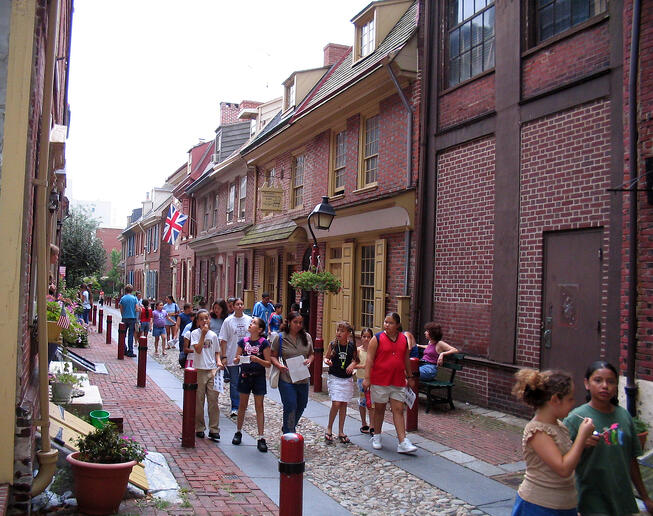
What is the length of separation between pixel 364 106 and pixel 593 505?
37.1 ft

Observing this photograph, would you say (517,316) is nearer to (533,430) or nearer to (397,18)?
(533,430)

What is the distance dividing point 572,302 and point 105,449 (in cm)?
607

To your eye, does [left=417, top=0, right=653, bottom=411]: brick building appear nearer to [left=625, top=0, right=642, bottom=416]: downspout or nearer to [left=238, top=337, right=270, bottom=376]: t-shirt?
[left=625, top=0, right=642, bottom=416]: downspout

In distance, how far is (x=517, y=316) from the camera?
29.4 feet

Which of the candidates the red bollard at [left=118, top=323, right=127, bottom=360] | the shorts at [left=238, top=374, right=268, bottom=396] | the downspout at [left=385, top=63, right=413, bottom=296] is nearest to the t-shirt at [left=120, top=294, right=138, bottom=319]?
the red bollard at [left=118, top=323, right=127, bottom=360]

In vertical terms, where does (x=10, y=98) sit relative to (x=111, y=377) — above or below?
above

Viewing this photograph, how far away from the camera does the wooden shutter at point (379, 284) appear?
40.4 ft

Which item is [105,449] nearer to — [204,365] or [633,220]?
[204,365]

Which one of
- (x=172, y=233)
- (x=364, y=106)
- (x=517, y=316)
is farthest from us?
(x=172, y=233)

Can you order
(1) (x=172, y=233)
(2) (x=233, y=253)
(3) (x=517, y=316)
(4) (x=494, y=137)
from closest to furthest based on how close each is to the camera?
(3) (x=517, y=316), (4) (x=494, y=137), (2) (x=233, y=253), (1) (x=172, y=233)

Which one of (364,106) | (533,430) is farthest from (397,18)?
(533,430)

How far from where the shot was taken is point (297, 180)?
1766cm

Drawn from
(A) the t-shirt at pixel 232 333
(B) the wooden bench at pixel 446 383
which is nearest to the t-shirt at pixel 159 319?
(A) the t-shirt at pixel 232 333

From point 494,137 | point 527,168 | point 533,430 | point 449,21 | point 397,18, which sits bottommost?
point 533,430
